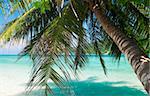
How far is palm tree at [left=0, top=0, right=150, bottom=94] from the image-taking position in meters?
2.95

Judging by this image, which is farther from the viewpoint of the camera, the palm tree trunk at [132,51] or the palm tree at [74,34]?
the palm tree at [74,34]

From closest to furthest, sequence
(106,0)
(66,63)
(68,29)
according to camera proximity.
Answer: (66,63)
(68,29)
(106,0)

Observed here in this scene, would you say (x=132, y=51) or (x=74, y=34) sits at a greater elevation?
(x=74, y=34)

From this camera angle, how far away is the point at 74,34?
348cm

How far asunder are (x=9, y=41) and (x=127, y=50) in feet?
9.17

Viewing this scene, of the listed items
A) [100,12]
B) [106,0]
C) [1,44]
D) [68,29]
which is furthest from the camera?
[1,44]

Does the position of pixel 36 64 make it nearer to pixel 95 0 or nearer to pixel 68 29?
pixel 68 29

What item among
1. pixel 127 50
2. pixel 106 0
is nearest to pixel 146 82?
pixel 127 50

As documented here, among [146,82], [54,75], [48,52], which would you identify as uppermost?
[48,52]

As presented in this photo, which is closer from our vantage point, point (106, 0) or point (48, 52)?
A: point (48, 52)

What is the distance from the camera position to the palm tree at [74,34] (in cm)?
295

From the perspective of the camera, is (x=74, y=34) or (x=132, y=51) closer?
Result: (x=132, y=51)

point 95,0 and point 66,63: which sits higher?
point 95,0

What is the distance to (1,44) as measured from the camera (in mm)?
5098
